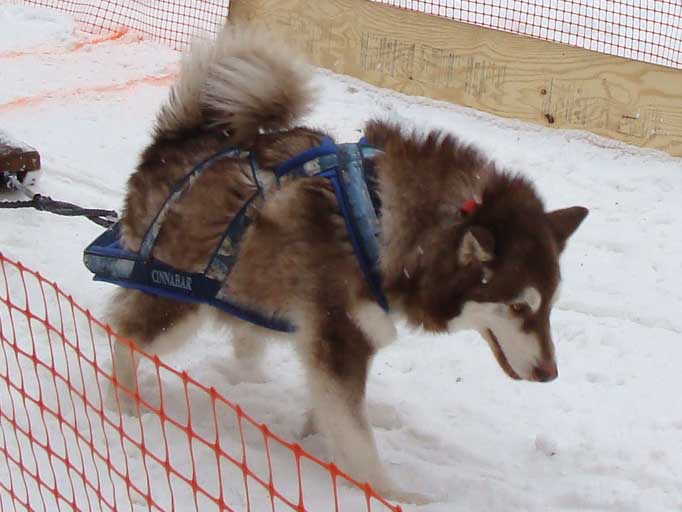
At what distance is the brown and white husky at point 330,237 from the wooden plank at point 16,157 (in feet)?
6.85

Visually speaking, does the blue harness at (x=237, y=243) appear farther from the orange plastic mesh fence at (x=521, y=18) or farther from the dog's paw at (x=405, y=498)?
the orange plastic mesh fence at (x=521, y=18)

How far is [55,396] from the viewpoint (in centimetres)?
371

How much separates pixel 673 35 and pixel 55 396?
767 centimetres

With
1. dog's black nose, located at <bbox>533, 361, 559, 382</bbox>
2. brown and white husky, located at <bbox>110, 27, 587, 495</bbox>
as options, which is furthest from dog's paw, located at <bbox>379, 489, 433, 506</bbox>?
dog's black nose, located at <bbox>533, 361, 559, 382</bbox>

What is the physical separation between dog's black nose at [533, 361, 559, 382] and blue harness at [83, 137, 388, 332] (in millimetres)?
554

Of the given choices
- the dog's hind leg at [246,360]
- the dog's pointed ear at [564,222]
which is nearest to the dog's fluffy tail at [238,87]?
the dog's hind leg at [246,360]

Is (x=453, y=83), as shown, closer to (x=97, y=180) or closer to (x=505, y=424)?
(x=97, y=180)

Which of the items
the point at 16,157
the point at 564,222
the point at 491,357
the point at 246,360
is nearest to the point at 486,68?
the point at 491,357

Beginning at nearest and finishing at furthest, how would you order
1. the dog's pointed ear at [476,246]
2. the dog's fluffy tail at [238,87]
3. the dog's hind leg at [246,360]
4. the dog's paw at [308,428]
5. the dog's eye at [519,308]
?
the dog's pointed ear at [476,246] < the dog's eye at [519,308] < the dog's fluffy tail at [238,87] < the dog's paw at [308,428] < the dog's hind leg at [246,360]

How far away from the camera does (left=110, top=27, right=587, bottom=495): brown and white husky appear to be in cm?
297

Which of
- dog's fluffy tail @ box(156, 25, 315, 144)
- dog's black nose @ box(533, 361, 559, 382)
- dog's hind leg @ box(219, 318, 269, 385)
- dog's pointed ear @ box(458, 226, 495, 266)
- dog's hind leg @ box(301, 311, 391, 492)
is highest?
dog's fluffy tail @ box(156, 25, 315, 144)

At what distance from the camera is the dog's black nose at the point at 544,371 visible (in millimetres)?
3043

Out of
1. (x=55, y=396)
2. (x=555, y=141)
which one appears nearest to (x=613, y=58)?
(x=555, y=141)

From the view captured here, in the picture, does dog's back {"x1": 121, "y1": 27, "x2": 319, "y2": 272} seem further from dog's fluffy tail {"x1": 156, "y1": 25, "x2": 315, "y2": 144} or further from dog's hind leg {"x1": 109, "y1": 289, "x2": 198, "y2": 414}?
dog's hind leg {"x1": 109, "y1": 289, "x2": 198, "y2": 414}
